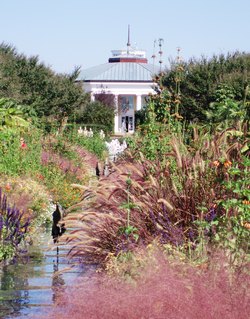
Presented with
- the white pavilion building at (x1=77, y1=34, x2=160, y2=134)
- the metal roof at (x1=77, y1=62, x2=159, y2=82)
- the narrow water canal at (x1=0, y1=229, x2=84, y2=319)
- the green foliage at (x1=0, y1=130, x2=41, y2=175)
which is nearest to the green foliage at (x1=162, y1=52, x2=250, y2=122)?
the green foliage at (x1=0, y1=130, x2=41, y2=175)

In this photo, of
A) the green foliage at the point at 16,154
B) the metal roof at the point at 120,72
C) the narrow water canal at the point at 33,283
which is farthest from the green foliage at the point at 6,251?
the metal roof at the point at 120,72

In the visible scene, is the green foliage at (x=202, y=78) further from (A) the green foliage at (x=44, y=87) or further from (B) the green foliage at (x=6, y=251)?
(B) the green foliage at (x=6, y=251)

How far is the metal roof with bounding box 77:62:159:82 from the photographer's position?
104256mm

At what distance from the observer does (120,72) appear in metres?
106

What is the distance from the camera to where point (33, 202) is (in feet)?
49.2

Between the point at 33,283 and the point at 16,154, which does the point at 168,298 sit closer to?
the point at 33,283

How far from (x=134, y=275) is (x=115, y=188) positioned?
1.78 metres

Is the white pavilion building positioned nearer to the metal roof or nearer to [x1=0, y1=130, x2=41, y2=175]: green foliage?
the metal roof

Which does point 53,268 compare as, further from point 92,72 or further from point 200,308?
point 92,72

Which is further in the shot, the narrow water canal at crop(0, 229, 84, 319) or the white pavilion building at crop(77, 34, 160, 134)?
the white pavilion building at crop(77, 34, 160, 134)

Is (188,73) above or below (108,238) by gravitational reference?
above

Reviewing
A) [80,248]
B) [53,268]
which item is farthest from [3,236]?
[80,248]

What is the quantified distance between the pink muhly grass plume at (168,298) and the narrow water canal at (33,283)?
1002 millimetres

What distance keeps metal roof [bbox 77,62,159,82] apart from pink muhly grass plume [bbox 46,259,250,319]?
95.7 m
